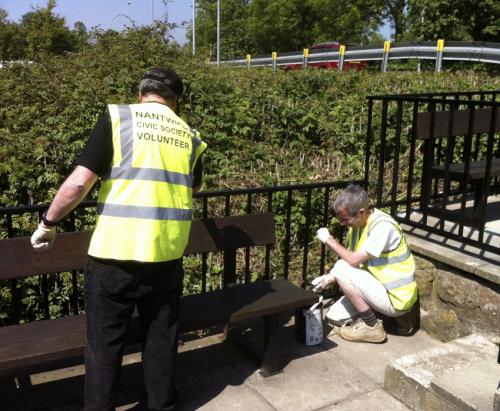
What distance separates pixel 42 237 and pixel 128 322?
1.90 feet

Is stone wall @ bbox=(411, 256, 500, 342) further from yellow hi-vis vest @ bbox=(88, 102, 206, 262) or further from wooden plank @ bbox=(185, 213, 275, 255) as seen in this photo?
yellow hi-vis vest @ bbox=(88, 102, 206, 262)

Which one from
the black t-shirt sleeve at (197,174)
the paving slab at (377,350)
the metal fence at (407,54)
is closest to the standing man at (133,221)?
the black t-shirt sleeve at (197,174)

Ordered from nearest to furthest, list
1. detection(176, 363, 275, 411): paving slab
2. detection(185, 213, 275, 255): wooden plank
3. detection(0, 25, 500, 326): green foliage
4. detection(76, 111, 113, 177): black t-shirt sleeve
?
detection(76, 111, 113, 177): black t-shirt sleeve → detection(176, 363, 275, 411): paving slab → detection(185, 213, 275, 255): wooden plank → detection(0, 25, 500, 326): green foliage

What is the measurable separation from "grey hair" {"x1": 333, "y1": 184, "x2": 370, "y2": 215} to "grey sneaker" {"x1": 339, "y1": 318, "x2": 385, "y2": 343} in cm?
82

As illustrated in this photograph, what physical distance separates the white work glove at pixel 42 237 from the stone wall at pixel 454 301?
274 centimetres

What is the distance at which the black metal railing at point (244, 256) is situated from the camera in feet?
14.2

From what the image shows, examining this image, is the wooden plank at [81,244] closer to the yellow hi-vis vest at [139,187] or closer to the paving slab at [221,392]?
the yellow hi-vis vest at [139,187]

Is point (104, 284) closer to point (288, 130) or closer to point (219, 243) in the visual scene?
point (219, 243)

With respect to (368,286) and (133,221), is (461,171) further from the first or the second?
(133,221)

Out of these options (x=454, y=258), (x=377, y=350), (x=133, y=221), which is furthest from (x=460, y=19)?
(x=133, y=221)

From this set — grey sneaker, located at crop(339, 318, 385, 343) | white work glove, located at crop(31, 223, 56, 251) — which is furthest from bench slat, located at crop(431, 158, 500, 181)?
white work glove, located at crop(31, 223, 56, 251)

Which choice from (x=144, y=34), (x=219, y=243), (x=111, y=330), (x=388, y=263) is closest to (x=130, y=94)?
(x=144, y=34)

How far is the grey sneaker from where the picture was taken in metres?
3.94

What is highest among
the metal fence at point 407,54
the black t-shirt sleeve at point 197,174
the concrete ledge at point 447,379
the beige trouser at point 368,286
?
the metal fence at point 407,54
